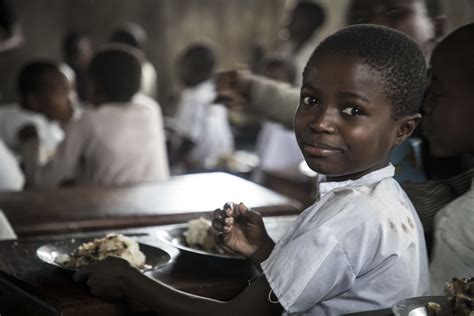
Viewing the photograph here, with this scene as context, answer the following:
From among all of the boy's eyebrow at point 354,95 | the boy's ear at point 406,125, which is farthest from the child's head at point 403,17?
the boy's eyebrow at point 354,95

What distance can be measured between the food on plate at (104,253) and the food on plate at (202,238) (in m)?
0.18

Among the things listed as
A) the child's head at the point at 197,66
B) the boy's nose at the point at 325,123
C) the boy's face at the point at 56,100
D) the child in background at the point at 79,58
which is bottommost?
the boy's nose at the point at 325,123

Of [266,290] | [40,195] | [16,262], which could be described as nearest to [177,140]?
[40,195]

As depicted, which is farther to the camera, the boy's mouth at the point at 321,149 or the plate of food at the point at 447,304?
the boy's mouth at the point at 321,149

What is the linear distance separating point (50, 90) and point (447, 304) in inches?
120

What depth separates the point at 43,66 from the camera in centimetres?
400

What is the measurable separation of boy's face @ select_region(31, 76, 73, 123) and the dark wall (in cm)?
374

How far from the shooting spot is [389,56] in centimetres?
143

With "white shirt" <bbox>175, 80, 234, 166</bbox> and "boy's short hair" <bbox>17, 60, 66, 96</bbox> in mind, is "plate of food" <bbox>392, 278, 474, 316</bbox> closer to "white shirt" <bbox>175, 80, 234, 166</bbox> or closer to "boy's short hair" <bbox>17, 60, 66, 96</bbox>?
"boy's short hair" <bbox>17, 60, 66, 96</bbox>

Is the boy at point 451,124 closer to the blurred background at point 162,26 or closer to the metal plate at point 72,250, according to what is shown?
the metal plate at point 72,250

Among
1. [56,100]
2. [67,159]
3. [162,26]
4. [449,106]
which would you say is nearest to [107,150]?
[67,159]

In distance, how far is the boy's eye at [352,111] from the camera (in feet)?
4.66

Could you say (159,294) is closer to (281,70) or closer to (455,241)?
(455,241)

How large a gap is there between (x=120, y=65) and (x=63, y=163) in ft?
1.86
